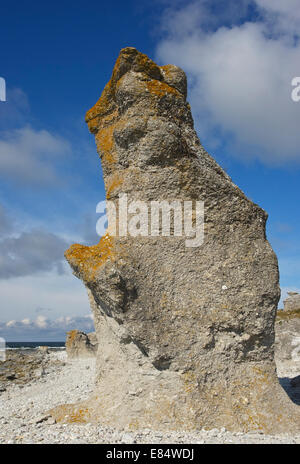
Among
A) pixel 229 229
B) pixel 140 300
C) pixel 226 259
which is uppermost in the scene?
pixel 229 229

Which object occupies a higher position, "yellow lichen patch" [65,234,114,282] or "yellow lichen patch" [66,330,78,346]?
"yellow lichen patch" [65,234,114,282]

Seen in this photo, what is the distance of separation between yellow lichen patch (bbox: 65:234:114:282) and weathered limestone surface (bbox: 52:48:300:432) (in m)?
0.03

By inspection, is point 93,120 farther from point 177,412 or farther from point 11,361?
point 11,361

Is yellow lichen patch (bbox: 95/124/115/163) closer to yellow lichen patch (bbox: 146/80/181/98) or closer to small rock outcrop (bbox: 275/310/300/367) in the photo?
yellow lichen patch (bbox: 146/80/181/98)

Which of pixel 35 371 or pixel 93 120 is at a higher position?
pixel 93 120

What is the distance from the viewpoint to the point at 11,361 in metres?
22.0

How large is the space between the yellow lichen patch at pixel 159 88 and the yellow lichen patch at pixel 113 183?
207 centimetres

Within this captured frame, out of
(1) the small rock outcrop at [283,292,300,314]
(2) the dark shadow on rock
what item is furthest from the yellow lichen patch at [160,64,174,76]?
(1) the small rock outcrop at [283,292,300,314]

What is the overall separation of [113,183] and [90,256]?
1.89 meters

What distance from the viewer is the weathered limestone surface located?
714 cm

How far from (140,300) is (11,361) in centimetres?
1807
